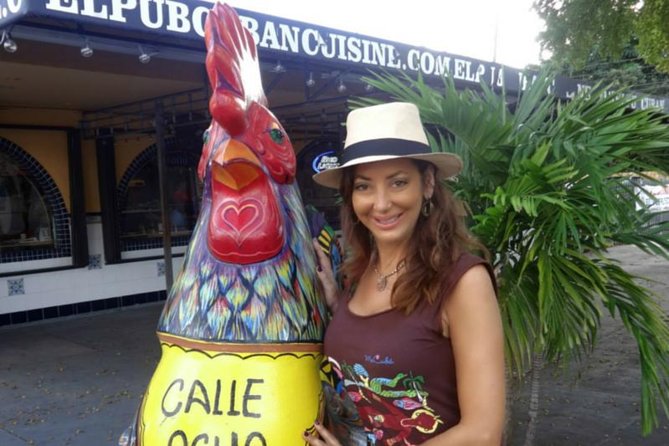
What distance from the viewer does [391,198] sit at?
1.73m

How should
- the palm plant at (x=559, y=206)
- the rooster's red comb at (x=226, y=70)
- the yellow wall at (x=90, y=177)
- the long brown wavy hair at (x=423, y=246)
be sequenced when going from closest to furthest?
1. the long brown wavy hair at (x=423, y=246)
2. the rooster's red comb at (x=226, y=70)
3. the palm plant at (x=559, y=206)
4. the yellow wall at (x=90, y=177)

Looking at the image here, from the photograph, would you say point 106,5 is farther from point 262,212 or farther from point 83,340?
point 83,340

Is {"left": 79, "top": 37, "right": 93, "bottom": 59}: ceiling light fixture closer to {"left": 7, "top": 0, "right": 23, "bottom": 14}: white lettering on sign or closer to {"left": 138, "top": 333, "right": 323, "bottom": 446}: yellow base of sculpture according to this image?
{"left": 7, "top": 0, "right": 23, "bottom": 14}: white lettering on sign

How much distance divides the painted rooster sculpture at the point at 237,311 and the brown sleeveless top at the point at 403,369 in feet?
0.80

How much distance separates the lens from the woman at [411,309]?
1533 millimetres

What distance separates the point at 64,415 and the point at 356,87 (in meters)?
4.46

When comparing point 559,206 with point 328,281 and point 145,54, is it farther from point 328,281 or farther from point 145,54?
point 145,54

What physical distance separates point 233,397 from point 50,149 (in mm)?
7401

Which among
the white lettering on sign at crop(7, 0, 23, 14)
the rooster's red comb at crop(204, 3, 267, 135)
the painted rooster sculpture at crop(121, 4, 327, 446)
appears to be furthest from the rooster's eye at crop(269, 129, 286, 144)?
the white lettering on sign at crop(7, 0, 23, 14)

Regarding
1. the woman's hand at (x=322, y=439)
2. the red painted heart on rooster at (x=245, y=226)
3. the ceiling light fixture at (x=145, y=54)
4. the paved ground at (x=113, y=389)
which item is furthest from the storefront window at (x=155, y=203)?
the woman's hand at (x=322, y=439)

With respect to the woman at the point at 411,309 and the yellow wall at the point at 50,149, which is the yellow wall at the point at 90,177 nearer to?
the yellow wall at the point at 50,149

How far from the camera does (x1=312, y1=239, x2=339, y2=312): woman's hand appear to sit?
7.06ft

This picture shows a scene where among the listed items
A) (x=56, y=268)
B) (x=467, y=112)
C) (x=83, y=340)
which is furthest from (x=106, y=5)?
(x=56, y=268)

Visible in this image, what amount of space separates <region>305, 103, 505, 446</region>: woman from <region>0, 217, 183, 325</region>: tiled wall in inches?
288
